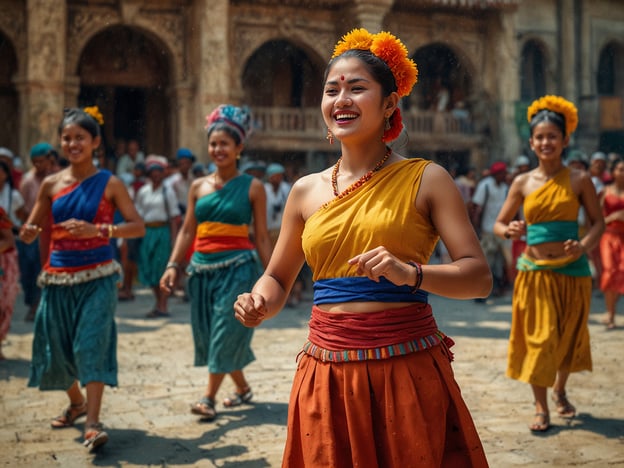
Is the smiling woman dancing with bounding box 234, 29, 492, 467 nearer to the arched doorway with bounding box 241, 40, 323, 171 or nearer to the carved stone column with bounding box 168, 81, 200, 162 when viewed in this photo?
the carved stone column with bounding box 168, 81, 200, 162

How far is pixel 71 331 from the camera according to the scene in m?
4.77

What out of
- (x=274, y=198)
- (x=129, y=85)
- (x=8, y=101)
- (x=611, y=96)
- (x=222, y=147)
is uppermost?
(x=611, y=96)

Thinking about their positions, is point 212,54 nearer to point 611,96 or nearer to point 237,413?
point 237,413

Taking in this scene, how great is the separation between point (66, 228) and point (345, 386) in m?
2.74

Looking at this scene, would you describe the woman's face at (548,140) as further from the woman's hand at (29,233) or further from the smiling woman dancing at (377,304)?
the woman's hand at (29,233)

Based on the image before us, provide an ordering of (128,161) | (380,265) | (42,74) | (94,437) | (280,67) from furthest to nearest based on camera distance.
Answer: (280,67) → (128,161) → (42,74) → (94,437) → (380,265)

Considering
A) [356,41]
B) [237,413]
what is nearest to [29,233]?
[237,413]

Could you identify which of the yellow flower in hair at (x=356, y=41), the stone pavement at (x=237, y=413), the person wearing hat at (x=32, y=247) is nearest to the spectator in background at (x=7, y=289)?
the stone pavement at (x=237, y=413)

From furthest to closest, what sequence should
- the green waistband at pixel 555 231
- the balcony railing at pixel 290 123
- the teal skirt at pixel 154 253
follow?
the balcony railing at pixel 290 123, the teal skirt at pixel 154 253, the green waistband at pixel 555 231

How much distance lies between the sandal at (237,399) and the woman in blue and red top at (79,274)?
100cm

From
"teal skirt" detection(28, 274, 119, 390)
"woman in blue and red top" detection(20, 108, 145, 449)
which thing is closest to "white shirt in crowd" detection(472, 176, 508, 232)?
"woman in blue and red top" detection(20, 108, 145, 449)

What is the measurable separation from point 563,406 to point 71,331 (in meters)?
3.17

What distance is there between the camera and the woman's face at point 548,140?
5152 mm

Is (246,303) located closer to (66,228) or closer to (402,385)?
(402,385)
